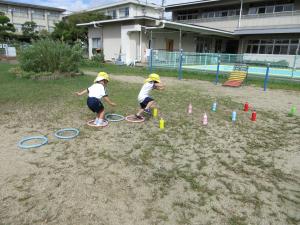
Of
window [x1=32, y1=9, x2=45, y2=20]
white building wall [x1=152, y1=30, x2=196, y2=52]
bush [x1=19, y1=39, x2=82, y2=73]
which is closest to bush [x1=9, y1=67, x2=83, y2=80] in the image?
bush [x1=19, y1=39, x2=82, y2=73]

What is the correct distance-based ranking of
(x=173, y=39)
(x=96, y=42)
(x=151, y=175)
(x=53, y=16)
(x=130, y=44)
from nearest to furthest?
1. (x=151, y=175)
2. (x=130, y=44)
3. (x=173, y=39)
4. (x=96, y=42)
5. (x=53, y=16)

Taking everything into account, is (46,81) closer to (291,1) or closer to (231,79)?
(231,79)

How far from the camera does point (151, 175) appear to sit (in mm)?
3510

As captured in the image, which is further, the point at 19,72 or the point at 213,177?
the point at 19,72

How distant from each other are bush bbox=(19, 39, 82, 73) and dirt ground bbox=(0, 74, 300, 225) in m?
7.21

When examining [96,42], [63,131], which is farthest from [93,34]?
[63,131]

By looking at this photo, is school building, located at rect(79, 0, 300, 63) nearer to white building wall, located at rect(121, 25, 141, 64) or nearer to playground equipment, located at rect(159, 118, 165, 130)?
white building wall, located at rect(121, 25, 141, 64)

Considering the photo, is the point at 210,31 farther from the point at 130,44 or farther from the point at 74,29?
the point at 74,29

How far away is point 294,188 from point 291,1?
2703 centimetres

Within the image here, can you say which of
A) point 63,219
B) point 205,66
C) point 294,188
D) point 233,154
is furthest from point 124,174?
point 205,66

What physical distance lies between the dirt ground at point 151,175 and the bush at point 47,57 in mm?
7208

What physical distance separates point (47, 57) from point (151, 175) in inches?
422

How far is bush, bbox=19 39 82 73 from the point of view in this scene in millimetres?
11875

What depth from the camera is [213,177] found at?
138 inches
